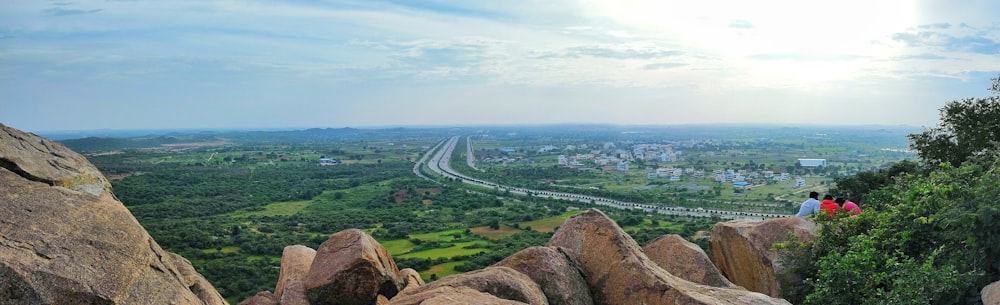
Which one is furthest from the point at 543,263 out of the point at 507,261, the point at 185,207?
the point at 185,207

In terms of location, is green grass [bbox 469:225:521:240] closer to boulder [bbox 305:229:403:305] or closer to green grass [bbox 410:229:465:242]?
green grass [bbox 410:229:465:242]

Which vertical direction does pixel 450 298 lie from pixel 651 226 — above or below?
above

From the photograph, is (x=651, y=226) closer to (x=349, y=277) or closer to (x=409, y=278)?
(x=409, y=278)

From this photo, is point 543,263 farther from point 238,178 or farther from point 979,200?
point 238,178

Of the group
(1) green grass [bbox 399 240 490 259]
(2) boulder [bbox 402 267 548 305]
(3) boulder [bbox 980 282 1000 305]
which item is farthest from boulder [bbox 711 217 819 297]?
(1) green grass [bbox 399 240 490 259]

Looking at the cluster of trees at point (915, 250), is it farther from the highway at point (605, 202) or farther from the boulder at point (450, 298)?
the highway at point (605, 202)

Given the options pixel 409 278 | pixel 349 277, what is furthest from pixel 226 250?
pixel 349 277
